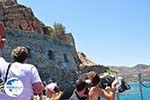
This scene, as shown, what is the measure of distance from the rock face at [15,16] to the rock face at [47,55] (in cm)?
576

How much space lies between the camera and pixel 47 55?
3675 centimetres

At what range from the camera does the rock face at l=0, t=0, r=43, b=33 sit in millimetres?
42312

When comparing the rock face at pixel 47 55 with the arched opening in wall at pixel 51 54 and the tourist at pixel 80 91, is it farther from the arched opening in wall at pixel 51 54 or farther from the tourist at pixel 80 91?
the tourist at pixel 80 91

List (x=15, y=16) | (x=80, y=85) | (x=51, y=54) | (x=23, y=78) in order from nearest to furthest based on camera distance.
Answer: (x=23, y=78) → (x=80, y=85) → (x=51, y=54) → (x=15, y=16)

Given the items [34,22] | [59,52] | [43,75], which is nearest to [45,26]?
[34,22]

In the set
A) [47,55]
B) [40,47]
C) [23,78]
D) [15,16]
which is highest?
[15,16]

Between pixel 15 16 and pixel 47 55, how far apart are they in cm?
841

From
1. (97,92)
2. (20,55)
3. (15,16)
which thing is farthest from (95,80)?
(15,16)

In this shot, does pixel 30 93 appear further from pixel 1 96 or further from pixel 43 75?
pixel 43 75

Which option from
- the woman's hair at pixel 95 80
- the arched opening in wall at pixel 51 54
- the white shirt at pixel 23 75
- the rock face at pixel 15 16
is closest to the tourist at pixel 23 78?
the white shirt at pixel 23 75

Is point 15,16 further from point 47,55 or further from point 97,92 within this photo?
point 97,92

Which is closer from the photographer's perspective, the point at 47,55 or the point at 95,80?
the point at 95,80

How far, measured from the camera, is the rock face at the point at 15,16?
1666 inches

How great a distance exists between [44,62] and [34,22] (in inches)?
493
